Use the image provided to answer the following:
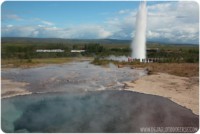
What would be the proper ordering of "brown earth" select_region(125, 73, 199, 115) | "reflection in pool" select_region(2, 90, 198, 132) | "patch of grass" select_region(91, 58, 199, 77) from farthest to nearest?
"patch of grass" select_region(91, 58, 199, 77), "brown earth" select_region(125, 73, 199, 115), "reflection in pool" select_region(2, 90, 198, 132)

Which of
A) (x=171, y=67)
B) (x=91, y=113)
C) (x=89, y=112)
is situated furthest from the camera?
(x=171, y=67)

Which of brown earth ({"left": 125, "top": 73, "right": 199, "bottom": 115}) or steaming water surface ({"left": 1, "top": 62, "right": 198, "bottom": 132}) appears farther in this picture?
brown earth ({"left": 125, "top": 73, "right": 199, "bottom": 115})

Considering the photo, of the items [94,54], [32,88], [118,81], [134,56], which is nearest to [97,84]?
[118,81]

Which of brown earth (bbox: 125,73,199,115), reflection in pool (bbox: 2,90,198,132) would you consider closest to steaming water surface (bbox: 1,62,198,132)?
reflection in pool (bbox: 2,90,198,132)

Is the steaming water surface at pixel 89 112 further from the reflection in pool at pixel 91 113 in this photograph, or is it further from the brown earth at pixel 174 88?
the brown earth at pixel 174 88

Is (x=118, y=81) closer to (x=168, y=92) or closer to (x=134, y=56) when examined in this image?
(x=168, y=92)

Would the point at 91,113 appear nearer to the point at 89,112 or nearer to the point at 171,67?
the point at 89,112

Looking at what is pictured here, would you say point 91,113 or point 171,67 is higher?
point 171,67

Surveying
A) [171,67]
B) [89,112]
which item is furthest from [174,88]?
[171,67]

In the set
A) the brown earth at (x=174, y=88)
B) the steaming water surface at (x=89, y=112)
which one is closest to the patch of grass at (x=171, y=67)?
the brown earth at (x=174, y=88)

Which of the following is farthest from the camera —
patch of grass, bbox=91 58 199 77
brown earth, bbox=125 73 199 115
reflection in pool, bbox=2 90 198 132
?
patch of grass, bbox=91 58 199 77

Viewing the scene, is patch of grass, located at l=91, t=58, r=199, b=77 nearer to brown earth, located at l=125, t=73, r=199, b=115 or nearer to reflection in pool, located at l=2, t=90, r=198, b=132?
brown earth, located at l=125, t=73, r=199, b=115
